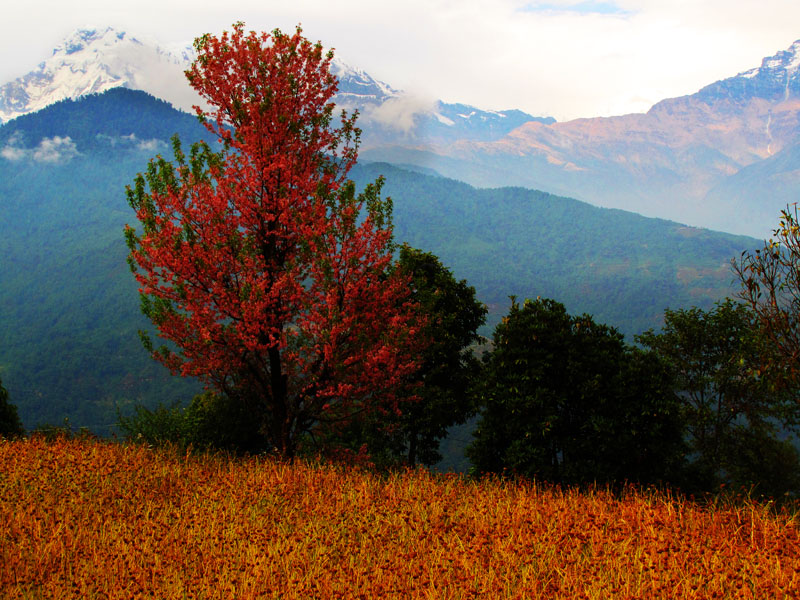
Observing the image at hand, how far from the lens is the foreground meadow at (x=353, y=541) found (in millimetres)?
6043

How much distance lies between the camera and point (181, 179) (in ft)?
46.6

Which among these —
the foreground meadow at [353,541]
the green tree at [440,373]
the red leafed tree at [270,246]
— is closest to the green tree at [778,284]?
the foreground meadow at [353,541]

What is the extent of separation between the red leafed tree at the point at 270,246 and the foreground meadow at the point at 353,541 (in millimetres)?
3963

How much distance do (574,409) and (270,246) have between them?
11811 millimetres

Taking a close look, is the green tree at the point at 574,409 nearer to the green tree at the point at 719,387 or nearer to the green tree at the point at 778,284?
the green tree at the point at 778,284

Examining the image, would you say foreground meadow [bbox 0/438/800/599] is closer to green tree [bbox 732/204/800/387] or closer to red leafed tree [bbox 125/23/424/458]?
red leafed tree [bbox 125/23/424/458]

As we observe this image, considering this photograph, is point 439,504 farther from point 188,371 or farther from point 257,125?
point 257,125

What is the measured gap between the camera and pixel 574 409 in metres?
20.4

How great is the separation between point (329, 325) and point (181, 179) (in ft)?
16.5

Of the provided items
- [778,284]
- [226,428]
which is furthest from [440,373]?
[778,284]

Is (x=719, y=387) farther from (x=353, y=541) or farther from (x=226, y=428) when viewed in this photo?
(x=353, y=541)

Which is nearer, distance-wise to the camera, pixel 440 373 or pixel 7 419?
pixel 7 419

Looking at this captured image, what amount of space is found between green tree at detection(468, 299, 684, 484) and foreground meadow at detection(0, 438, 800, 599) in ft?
32.3

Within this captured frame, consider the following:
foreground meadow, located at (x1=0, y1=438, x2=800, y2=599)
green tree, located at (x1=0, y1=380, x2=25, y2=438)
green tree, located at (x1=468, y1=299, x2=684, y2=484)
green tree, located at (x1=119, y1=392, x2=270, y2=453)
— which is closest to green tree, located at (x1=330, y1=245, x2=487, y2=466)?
green tree, located at (x1=119, y1=392, x2=270, y2=453)
